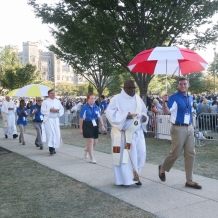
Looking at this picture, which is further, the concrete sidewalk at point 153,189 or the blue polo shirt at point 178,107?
the blue polo shirt at point 178,107

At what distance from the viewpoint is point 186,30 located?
13.4 meters

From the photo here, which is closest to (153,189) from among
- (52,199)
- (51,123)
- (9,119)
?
(52,199)

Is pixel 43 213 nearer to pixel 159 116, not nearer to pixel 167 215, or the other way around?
pixel 167 215

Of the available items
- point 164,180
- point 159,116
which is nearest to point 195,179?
point 164,180

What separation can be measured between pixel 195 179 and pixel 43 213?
3167mm

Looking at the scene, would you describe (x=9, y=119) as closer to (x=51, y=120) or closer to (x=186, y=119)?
(x=51, y=120)

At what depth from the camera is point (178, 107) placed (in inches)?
225

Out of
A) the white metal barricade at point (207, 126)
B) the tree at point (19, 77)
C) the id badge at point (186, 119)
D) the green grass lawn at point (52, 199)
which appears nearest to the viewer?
the green grass lawn at point (52, 199)

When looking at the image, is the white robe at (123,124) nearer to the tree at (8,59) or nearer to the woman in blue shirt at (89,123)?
the woman in blue shirt at (89,123)

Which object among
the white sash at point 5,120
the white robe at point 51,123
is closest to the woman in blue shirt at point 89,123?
the white robe at point 51,123

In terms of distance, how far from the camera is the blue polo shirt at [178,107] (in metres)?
5.70

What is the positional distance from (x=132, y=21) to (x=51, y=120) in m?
5.90

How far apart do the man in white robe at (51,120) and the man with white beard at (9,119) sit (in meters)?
5.03

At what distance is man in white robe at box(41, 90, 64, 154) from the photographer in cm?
976
